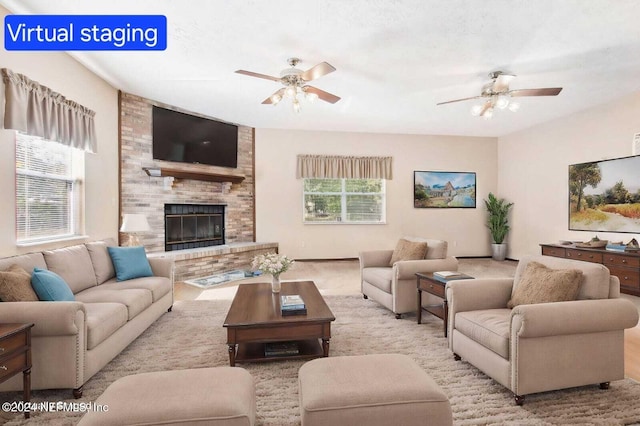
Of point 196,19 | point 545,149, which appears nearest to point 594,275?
point 196,19

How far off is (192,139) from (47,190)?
275 cm

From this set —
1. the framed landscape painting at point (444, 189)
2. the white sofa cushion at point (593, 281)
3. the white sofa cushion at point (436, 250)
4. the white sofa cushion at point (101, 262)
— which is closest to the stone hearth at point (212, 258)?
the white sofa cushion at point (101, 262)

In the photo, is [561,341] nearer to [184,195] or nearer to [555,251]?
[555,251]

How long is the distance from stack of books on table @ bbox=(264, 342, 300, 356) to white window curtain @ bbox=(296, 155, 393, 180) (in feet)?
16.2

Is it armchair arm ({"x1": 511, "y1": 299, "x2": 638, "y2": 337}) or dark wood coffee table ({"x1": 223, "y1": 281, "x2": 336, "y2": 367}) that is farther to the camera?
dark wood coffee table ({"x1": 223, "y1": 281, "x2": 336, "y2": 367})

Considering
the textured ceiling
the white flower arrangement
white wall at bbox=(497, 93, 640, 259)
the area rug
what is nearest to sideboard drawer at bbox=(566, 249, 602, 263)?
white wall at bbox=(497, 93, 640, 259)

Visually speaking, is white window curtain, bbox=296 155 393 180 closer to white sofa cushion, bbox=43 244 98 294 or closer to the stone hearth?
the stone hearth

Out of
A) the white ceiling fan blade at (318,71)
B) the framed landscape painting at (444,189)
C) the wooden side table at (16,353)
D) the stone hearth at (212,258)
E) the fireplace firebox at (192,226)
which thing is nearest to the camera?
the wooden side table at (16,353)

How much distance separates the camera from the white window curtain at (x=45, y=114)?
2.95 meters

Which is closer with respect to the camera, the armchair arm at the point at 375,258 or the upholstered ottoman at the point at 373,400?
the upholstered ottoman at the point at 373,400

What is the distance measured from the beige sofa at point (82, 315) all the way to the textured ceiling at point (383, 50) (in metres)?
2.24

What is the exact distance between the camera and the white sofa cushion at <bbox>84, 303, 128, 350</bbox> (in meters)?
2.30

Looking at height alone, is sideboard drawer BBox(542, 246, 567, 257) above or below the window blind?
below

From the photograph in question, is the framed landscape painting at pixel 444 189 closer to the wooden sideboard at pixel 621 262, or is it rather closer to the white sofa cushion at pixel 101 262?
the wooden sideboard at pixel 621 262
